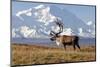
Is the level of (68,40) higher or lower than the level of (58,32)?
lower

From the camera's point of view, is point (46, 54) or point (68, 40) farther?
point (68, 40)

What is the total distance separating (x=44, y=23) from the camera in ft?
9.29

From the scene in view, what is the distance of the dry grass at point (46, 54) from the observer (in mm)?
2703

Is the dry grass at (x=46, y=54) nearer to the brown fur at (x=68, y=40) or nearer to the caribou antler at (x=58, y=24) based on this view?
the brown fur at (x=68, y=40)

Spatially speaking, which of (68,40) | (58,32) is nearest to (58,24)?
(58,32)

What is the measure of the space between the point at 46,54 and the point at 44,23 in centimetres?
39

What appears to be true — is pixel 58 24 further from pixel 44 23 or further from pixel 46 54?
pixel 46 54

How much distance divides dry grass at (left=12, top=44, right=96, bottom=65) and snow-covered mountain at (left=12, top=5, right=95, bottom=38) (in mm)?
159

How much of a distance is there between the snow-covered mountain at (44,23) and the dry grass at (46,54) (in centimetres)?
16

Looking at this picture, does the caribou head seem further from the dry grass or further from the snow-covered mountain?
the dry grass

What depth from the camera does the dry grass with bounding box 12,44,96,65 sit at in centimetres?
270

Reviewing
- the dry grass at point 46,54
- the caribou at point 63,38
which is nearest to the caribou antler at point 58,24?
the caribou at point 63,38

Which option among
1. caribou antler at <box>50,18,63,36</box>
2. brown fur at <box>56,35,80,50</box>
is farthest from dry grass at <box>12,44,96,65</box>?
caribou antler at <box>50,18,63,36</box>

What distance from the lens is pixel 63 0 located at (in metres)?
2.94
